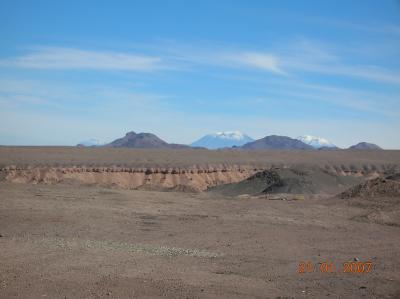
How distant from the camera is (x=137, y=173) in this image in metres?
61.5

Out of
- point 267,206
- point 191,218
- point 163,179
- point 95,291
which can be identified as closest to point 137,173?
point 163,179

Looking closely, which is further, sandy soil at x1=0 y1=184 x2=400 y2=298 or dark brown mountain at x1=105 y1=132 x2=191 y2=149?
dark brown mountain at x1=105 y1=132 x2=191 y2=149

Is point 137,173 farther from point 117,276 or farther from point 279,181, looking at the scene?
point 117,276

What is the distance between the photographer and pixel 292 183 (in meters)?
43.8

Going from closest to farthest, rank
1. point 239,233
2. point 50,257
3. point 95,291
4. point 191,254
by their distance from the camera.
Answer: point 95,291, point 50,257, point 191,254, point 239,233

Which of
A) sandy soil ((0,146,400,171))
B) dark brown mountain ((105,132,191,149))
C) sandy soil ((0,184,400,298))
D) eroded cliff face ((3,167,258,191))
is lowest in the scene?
sandy soil ((0,184,400,298))

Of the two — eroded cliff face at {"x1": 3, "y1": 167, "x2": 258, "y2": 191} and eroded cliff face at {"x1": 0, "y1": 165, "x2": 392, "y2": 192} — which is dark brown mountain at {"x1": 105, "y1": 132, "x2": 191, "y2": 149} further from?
eroded cliff face at {"x1": 3, "y1": 167, "x2": 258, "y2": 191}

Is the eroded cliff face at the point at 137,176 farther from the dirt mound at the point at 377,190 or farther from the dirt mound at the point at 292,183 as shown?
the dirt mound at the point at 377,190

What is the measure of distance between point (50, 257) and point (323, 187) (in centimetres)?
3289
